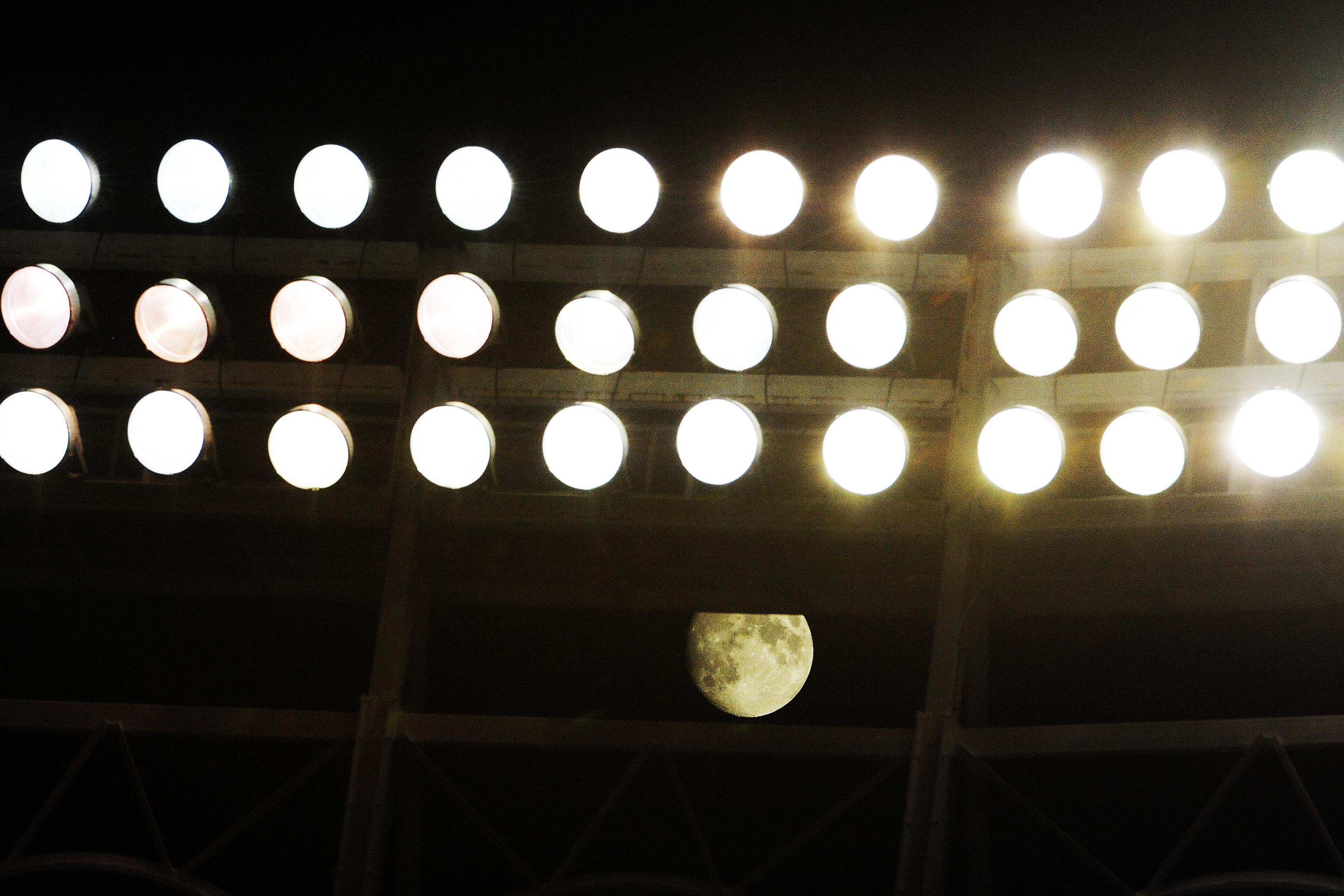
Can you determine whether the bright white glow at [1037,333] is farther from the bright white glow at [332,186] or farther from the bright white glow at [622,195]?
the bright white glow at [332,186]

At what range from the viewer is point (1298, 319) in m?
3.32

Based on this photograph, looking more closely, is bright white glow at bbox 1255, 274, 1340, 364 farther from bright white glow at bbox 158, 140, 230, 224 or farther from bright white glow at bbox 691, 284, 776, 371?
bright white glow at bbox 158, 140, 230, 224

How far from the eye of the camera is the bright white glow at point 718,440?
12.1 feet

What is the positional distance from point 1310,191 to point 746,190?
1.56 m

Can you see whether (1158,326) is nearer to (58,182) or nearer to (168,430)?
(168,430)

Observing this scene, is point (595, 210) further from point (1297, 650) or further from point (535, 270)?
point (1297, 650)

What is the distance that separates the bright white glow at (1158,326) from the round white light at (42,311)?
10.5 ft

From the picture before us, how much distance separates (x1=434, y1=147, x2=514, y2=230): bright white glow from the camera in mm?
3883

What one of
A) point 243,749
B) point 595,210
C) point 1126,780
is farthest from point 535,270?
point 1126,780

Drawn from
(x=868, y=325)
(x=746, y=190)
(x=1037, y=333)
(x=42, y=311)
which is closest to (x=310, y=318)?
(x=42, y=311)

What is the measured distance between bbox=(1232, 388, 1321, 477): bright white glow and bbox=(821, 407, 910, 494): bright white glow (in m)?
0.93

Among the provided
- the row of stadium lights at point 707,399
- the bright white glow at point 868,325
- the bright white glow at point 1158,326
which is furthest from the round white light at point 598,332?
the bright white glow at point 1158,326

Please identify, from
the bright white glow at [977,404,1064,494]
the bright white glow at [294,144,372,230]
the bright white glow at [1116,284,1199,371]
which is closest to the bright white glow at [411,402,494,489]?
the bright white glow at [294,144,372,230]

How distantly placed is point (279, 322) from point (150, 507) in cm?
84
